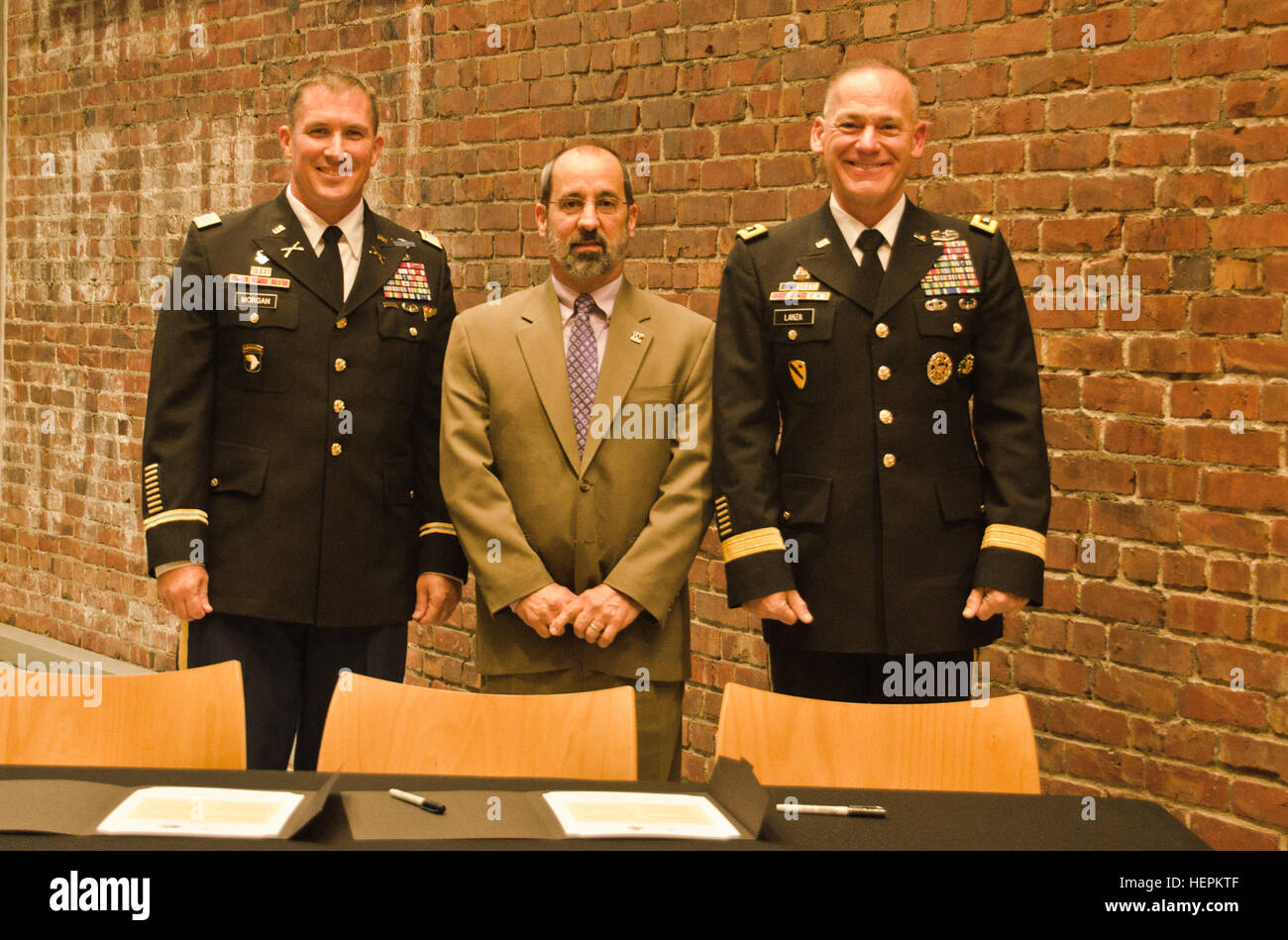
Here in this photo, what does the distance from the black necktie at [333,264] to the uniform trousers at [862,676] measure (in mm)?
1165

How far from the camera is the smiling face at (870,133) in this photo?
2490 mm

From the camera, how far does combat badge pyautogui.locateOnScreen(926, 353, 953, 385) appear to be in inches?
100

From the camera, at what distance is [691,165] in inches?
155

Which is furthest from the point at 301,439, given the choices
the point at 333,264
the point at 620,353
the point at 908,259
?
the point at 908,259

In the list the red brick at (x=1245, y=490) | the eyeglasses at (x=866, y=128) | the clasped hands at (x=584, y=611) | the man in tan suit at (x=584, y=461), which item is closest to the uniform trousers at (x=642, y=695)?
the man in tan suit at (x=584, y=461)

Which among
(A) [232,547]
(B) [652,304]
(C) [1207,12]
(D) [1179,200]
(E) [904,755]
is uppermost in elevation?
(C) [1207,12]

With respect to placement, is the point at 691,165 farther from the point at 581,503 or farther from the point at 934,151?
the point at 581,503

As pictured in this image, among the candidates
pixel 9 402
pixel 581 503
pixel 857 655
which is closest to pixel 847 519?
pixel 857 655

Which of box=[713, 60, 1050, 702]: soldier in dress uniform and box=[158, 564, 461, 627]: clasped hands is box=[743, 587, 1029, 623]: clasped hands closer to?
box=[713, 60, 1050, 702]: soldier in dress uniform

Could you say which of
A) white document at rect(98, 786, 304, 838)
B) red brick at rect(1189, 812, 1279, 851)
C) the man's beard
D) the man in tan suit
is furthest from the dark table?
red brick at rect(1189, 812, 1279, 851)

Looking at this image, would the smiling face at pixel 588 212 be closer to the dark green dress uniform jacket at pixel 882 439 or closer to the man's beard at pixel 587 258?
the man's beard at pixel 587 258

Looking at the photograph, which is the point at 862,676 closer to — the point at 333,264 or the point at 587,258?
the point at 587,258

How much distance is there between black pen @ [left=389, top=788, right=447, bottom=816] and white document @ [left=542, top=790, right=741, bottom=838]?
14 cm
